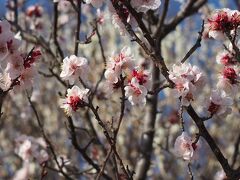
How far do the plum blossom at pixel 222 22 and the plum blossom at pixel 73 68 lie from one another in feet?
2.41

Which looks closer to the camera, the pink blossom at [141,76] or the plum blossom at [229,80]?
the pink blossom at [141,76]

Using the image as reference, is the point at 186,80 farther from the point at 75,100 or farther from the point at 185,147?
the point at 75,100

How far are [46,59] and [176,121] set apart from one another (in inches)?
80.5

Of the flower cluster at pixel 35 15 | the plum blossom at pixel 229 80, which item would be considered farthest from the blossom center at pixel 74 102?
the flower cluster at pixel 35 15

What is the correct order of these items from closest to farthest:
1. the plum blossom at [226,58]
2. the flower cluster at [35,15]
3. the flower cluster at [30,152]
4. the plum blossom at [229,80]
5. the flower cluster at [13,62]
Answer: the flower cluster at [13,62]
the plum blossom at [229,80]
the plum blossom at [226,58]
the flower cluster at [30,152]
the flower cluster at [35,15]

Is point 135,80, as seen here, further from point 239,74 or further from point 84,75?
point 239,74

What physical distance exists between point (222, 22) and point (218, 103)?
441 millimetres

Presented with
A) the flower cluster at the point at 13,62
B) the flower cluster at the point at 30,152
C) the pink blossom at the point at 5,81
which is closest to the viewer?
the flower cluster at the point at 13,62

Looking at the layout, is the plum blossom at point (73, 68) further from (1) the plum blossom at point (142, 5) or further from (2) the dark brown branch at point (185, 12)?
(2) the dark brown branch at point (185, 12)

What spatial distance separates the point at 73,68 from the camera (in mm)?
2688

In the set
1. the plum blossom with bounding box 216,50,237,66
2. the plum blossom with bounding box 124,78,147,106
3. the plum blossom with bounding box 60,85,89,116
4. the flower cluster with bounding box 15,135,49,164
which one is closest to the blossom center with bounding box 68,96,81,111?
the plum blossom with bounding box 60,85,89,116

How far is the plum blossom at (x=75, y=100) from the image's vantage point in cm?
257

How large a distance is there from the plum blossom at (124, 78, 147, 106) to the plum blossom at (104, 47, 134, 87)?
3.1 inches

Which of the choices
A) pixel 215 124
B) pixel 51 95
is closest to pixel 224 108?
pixel 215 124
